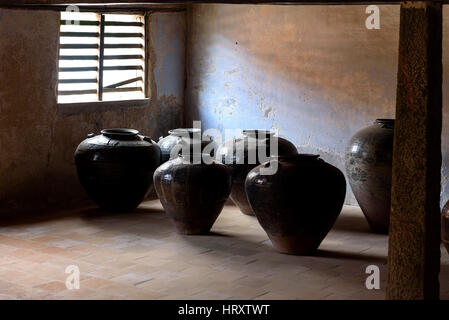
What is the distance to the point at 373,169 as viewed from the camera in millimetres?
7039

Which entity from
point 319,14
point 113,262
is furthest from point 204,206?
point 319,14

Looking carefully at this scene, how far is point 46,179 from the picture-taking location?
799cm

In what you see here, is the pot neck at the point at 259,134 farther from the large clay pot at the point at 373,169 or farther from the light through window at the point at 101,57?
the light through window at the point at 101,57

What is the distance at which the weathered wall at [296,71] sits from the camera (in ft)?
26.3

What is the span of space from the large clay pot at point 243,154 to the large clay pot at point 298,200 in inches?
49.2

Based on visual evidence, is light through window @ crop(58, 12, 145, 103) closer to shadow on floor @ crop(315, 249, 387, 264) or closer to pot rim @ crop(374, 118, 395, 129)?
pot rim @ crop(374, 118, 395, 129)

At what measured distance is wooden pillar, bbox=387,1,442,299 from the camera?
4.17 meters

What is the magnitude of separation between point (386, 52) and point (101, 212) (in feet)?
11.7

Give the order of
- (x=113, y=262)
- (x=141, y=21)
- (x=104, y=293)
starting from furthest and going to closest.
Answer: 1. (x=141, y=21)
2. (x=113, y=262)
3. (x=104, y=293)

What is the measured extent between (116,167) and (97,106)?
1137 millimetres

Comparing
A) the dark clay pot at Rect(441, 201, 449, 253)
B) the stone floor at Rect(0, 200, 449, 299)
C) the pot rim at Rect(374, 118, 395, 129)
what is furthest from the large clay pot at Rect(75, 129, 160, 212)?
the dark clay pot at Rect(441, 201, 449, 253)

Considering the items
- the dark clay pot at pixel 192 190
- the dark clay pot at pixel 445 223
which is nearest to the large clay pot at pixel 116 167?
the dark clay pot at pixel 192 190
